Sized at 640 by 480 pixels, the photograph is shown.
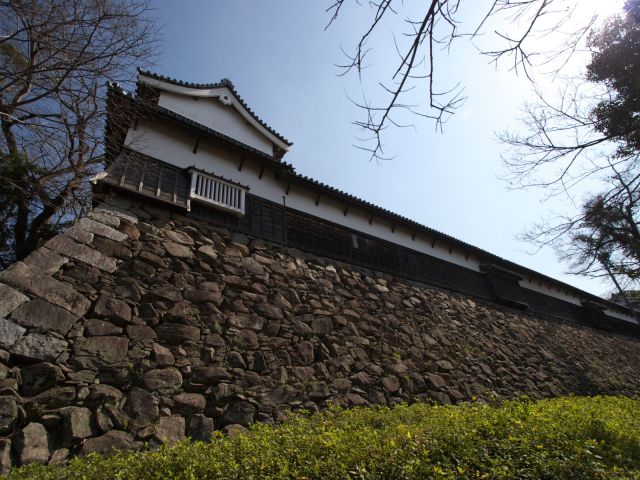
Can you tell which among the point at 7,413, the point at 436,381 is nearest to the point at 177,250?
the point at 7,413

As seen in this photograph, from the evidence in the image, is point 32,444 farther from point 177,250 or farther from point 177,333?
point 177,250

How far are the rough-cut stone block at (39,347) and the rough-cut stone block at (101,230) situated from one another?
1.67 m

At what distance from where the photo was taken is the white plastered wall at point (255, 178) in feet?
21.0

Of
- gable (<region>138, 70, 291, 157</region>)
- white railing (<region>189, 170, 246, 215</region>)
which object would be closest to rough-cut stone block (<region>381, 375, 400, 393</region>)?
white railing (<region>189, 170, 246, 215</region>)

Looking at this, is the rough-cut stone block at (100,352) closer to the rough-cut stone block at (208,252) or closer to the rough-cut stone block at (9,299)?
the rough-cut stone block at (9,299)

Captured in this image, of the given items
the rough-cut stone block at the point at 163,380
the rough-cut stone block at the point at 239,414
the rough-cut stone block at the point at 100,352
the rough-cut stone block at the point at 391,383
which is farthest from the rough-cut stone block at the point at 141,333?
the rough-cut stone block at the point at 391,383

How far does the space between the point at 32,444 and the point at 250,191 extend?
5249 millimetres

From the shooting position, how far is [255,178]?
7391mm

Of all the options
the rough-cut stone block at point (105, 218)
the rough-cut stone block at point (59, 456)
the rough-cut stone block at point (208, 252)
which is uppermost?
the rough-cut stone block at point (105, 218)

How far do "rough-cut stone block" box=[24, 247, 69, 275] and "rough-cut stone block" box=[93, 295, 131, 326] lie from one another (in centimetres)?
63

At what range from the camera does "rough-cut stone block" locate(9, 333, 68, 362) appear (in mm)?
3217

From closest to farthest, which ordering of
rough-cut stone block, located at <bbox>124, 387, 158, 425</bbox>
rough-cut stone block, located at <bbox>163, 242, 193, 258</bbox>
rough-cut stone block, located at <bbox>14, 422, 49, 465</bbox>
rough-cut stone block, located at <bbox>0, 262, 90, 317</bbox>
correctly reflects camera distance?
rough-cut stone block, located at <bbox>14, 422, 49, 465</bbox>
rough-cut stone block, located at <bbox>124, 387, 158, 425</bbox>
rough-cut stone block, located at <bbox>0, 262, 90, 317</bbox>
rough-cut stone block, located at <bbox>163, 242, 193, 258</bbox>

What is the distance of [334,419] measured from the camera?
13.5ft

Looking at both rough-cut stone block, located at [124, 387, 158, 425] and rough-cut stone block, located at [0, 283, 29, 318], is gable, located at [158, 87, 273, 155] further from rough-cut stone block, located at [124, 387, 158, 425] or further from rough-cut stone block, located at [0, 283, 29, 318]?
rough-cut stone block, located at [124, 387, 158, 425]
